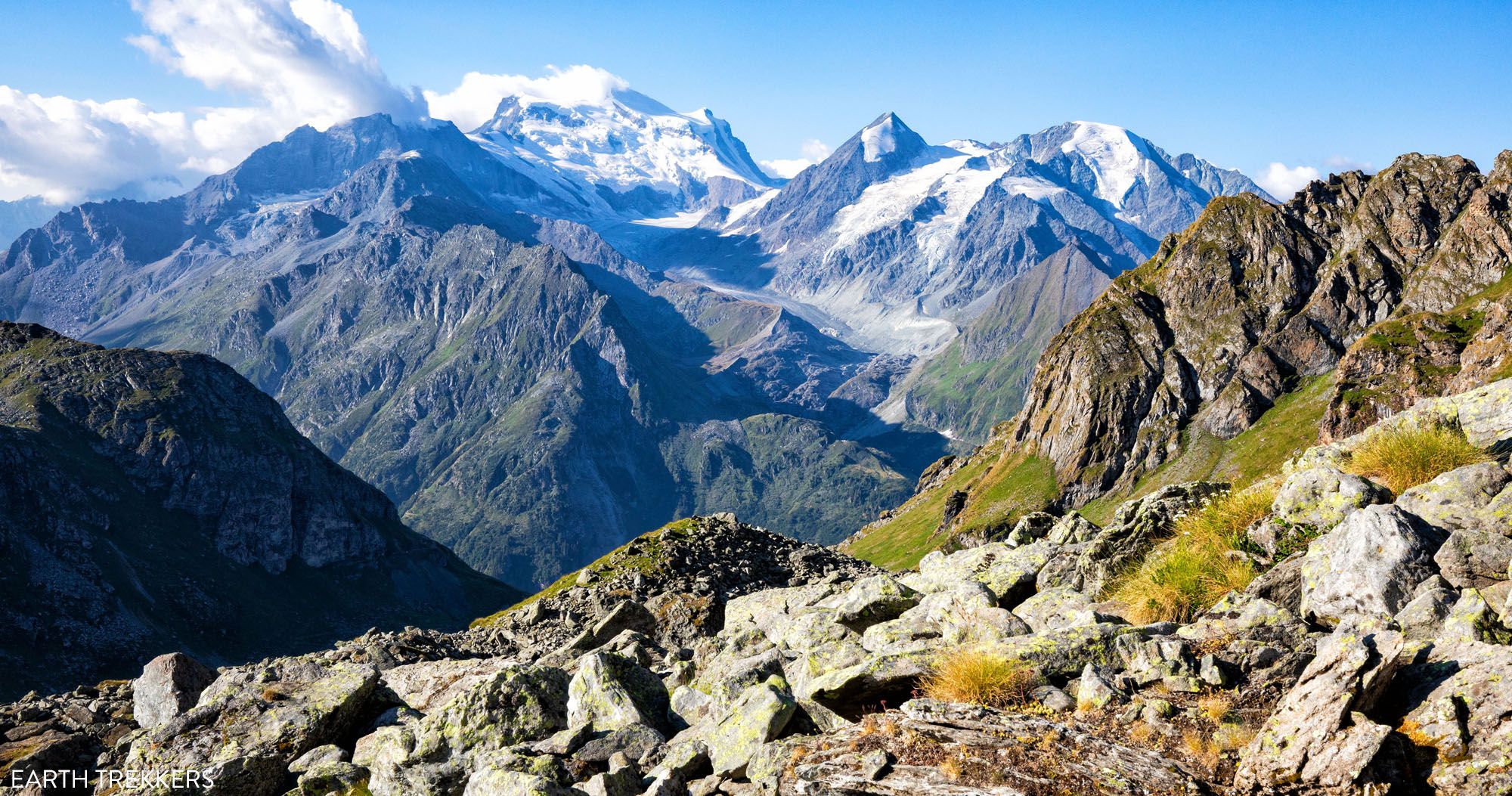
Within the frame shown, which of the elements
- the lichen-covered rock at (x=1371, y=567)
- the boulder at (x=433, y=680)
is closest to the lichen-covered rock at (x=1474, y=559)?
the lichen-covered rock at (x=1371, y=567)

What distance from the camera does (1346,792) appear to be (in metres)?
10.4

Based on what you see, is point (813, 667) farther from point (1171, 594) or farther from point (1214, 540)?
point (1214, 540)

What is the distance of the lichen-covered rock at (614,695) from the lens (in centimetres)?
1948

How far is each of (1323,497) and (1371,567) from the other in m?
3.60

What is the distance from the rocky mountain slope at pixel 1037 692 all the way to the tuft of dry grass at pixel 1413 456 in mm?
205

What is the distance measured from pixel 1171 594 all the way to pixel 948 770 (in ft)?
28.6

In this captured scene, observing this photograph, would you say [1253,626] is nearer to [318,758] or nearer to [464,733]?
[464,733]

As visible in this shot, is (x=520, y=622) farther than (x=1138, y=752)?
Yes

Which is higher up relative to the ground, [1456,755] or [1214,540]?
[1214,540]

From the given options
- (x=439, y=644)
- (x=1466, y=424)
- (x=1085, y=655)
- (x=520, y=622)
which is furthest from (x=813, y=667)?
(x=520, y=622)

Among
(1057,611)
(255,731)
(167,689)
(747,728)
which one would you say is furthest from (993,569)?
(167,689)

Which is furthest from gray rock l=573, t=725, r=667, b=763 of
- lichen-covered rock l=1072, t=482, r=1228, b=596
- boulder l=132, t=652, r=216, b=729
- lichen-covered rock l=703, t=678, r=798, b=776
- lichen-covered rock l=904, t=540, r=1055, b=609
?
boulder l=132, t=652, r=216, b=729

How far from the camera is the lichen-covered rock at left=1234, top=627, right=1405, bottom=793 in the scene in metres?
10.5

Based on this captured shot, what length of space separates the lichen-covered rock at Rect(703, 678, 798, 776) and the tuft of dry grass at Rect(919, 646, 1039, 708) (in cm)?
285
